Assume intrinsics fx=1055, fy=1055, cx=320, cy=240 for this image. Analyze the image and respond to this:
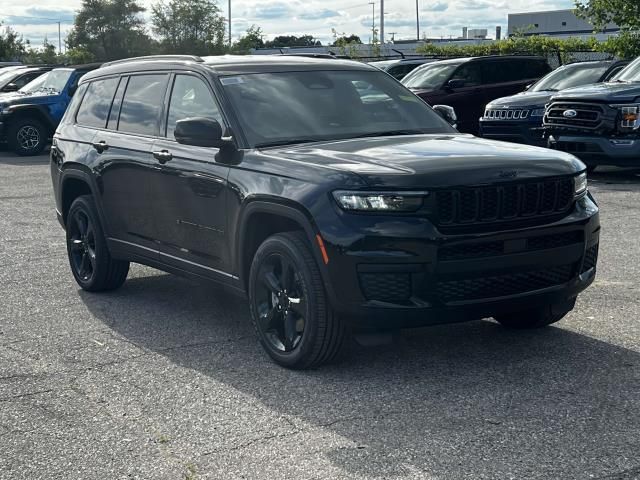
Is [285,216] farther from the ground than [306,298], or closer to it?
farther from the ground

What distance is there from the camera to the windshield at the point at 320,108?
6.29m

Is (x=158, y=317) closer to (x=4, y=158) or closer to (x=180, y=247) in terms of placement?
(x=180, y=247)

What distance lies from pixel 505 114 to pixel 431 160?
12.0 meters

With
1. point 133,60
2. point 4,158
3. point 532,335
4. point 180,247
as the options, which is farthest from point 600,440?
point 4,158

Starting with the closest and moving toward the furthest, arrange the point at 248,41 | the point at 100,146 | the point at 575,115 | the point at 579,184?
the point at 579,184 < the point at 100,146 < the point at 575,115 < the point at 248,41

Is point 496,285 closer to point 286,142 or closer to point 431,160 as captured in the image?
point 431,160

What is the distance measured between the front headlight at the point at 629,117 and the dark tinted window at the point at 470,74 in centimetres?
704

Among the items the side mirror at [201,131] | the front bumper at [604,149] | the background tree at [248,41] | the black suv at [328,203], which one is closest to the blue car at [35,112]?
the front bumper at [604,149]

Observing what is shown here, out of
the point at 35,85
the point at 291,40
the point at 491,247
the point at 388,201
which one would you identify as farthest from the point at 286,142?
the point at 291,40

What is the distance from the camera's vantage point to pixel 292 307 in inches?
221

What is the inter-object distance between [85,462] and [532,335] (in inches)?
117

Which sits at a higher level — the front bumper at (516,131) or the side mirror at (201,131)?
the side mirror at (201,131)

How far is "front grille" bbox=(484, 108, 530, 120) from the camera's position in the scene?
16.9 metres

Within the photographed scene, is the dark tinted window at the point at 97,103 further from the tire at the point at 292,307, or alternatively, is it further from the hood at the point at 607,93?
the hood at the point at 607,93
